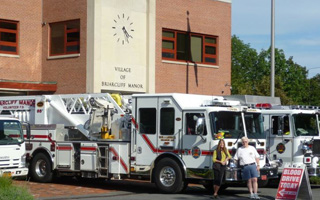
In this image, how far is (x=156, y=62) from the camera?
99.5ft

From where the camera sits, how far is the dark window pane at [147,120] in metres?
18.3

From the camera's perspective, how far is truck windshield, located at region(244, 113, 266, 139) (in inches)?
705

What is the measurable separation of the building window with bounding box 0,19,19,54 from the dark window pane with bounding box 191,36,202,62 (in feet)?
28.5

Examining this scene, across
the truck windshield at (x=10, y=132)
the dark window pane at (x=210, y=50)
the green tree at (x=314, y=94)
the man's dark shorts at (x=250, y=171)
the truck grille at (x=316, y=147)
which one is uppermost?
the dark window pane at (x=210, y=50)

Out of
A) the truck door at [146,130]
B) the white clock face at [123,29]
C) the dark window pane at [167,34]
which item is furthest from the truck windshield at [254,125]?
the dark window pane at [167,34]

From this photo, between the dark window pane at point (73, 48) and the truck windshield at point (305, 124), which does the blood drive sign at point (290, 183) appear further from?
the dark window pane at point (73, 48)

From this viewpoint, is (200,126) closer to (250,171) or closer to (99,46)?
(250,171)

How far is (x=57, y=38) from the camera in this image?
2959cm

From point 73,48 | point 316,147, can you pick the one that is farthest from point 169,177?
point 73,48

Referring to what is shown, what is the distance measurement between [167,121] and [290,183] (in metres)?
3.99

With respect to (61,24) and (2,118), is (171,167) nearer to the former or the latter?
(2,118)

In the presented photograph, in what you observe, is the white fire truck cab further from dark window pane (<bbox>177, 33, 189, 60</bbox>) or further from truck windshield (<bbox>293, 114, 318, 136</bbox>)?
dark window pane (<bbox>177, 33, 189, 60</bbox>)

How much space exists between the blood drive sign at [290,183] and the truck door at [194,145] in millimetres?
2087

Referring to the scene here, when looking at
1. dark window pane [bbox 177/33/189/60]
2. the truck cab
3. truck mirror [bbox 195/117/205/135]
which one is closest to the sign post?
the truck cab
